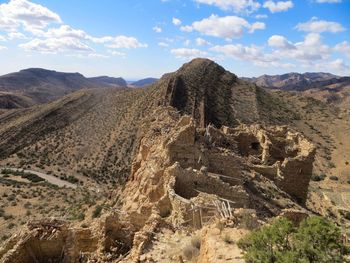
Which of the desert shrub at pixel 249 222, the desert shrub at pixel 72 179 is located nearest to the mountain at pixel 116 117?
the desert shrub at pixel 72 179

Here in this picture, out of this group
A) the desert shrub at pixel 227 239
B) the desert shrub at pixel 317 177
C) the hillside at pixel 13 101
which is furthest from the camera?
the hillside at pixel 13 101

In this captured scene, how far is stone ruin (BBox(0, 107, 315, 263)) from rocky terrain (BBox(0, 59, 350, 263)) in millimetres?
Result: 38

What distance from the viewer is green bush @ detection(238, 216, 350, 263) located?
7162 mm

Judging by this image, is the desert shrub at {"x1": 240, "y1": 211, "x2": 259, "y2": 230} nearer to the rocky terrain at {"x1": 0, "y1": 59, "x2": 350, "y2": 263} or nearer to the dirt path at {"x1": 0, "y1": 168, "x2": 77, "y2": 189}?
the rocky terrain at {"x1": 0, "y1": 59, "x2": 350, "y2": 263}

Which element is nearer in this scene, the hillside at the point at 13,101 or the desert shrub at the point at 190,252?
the desert shrub at the point at 190,252

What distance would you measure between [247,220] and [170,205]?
333cm

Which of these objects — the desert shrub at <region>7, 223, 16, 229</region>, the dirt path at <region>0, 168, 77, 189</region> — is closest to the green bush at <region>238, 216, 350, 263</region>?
the desert shrub at <region>7, 223, 16, 229</region>

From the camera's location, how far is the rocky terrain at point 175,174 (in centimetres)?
1141

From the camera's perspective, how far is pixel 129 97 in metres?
84.8

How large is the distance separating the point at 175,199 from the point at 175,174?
2134mm

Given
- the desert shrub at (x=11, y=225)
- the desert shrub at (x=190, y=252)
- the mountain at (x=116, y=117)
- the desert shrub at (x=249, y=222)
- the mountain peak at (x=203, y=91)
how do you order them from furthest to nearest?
the mountain peak at (x=203, y=91) < the mountain at (x=116, y=117) < the desert shrub at (x=11, y=225) < the desert shrub at (x=249, y=222) < the desert shrub at (x=190, y=252)

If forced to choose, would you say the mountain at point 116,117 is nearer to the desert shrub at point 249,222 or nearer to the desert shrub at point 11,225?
the desert shrub at point 11,225

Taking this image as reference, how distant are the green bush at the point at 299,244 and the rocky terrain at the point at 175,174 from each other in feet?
2.75

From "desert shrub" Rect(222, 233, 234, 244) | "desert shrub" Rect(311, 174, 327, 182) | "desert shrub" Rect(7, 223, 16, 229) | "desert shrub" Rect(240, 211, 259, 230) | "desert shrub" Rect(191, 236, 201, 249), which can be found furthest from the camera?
"desert shrub" Rect(311, 174, 327, 182)
